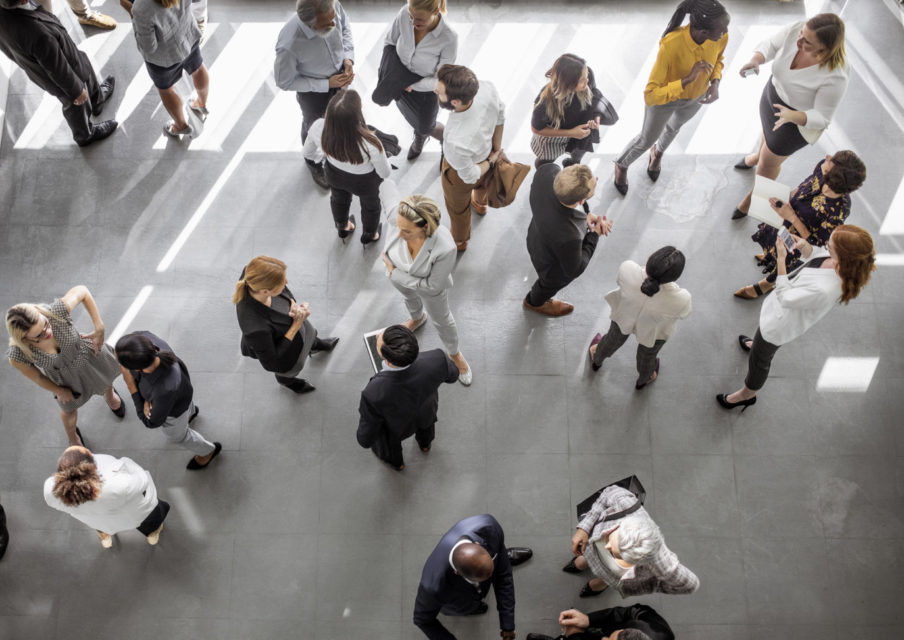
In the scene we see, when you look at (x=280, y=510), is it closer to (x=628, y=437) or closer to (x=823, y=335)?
(x=628, y=437)

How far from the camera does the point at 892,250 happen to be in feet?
18.3

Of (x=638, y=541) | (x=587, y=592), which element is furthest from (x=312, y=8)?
(x=587, y=592)

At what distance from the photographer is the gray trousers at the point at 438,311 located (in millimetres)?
4516

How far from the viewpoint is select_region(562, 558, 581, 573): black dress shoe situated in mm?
4548

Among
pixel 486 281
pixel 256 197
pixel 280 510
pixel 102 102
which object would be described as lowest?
pixel 280 510

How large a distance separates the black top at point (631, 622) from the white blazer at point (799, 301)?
6.04 feet

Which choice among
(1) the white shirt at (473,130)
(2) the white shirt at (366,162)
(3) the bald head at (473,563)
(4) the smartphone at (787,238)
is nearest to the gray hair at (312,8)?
(2) the white shirt at (366,162)

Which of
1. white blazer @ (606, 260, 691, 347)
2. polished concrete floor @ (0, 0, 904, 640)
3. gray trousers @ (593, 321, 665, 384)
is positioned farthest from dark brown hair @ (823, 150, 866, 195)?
gray trousers @ (593, 321, 665, 384)

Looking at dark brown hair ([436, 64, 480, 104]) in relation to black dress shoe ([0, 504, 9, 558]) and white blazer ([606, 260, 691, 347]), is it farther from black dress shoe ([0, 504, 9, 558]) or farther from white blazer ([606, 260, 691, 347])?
black dress shoe ([0, 504, 9, 558])

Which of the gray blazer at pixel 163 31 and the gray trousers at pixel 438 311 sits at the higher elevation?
the gray blazer at pixel 163 31

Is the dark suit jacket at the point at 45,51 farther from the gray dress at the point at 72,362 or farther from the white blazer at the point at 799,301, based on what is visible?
the white blazer at the point at 799,301

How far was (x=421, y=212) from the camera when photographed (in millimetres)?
4023

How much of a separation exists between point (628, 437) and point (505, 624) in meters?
1.70

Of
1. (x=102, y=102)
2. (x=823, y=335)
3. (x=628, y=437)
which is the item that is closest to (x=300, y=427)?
(x=628, y=437)
